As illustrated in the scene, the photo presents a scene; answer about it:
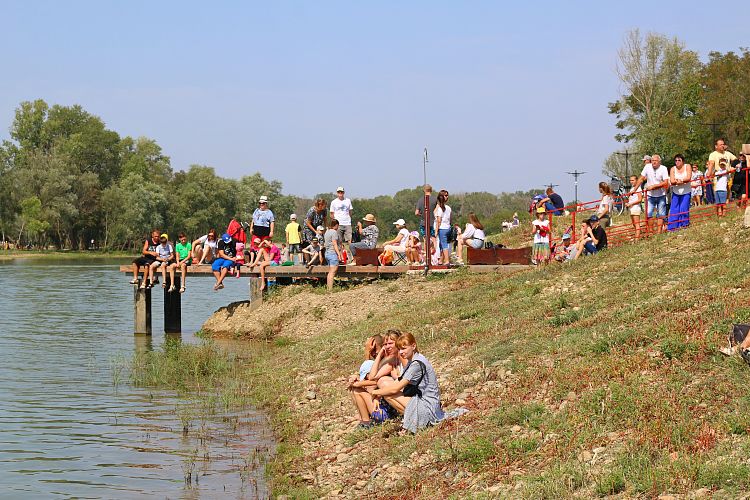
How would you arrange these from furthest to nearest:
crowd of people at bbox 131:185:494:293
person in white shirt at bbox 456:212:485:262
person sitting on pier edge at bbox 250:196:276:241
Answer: person sitting on pier edge at bbox 250:196:276:241
crowd of people at bbox 131:185:494:293
person in white shirt at bbox 456:212:485:262

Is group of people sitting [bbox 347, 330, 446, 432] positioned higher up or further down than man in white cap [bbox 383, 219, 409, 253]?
further down

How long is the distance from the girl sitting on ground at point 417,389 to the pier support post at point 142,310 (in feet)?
58.3

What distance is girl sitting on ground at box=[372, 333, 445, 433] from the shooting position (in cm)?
1169

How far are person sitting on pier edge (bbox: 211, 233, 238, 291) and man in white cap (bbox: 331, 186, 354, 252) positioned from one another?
9.43ft

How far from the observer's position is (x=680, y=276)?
53.1 feet

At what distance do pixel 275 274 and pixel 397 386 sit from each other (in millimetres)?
15626

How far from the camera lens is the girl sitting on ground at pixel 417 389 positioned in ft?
38.3

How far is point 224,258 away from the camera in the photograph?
27.2 m

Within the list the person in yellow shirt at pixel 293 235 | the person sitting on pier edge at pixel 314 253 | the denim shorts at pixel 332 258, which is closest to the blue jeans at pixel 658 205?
the denim shorts at pixel 332 258

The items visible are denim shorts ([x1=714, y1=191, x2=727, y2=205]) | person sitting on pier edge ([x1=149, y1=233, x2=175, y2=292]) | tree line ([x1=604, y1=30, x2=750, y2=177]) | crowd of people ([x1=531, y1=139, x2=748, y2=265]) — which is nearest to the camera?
crowd of people ([x1=531, y1=139, x2=748, y2=265])

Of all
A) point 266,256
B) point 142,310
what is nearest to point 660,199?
point 266,256

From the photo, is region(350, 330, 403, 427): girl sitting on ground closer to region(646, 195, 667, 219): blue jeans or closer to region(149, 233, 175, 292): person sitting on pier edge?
region(646, 195, 667, 219): blue jeans

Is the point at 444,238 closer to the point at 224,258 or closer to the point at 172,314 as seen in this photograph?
the point at 224,258

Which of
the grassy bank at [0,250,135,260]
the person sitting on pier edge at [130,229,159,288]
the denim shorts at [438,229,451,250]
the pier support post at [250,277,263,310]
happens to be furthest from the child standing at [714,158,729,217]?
the grassy bank at [0,250,135,260]
